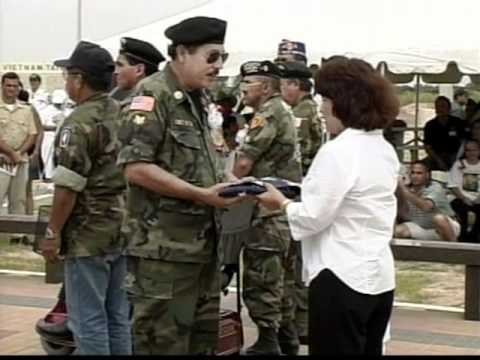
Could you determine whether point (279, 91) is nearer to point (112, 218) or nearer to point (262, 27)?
point (112, 218)

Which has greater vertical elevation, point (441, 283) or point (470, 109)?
point (470, 109)

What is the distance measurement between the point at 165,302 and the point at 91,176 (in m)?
1.06

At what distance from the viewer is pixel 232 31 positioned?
11.7m

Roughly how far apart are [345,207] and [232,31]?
8579 mm

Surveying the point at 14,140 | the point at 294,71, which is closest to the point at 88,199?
the point at 294,71

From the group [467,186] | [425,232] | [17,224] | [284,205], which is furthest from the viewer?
[467,186]

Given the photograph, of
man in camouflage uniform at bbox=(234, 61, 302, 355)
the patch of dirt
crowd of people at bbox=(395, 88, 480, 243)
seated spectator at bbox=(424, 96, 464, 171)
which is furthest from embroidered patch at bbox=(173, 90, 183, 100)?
seated spectator at bbox=(424, 96, 464, 171)

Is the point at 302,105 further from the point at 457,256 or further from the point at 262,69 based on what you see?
the point at 457,256

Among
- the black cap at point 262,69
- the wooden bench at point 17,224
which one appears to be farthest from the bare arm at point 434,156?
the black cap at point 262,69

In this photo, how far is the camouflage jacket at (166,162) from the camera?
367 centimetres

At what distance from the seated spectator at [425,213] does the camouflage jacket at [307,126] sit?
182 centimetres

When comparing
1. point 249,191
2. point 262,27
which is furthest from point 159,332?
point 262,27

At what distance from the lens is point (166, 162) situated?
3693 mm

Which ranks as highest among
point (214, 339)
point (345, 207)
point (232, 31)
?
point (232, 31)
